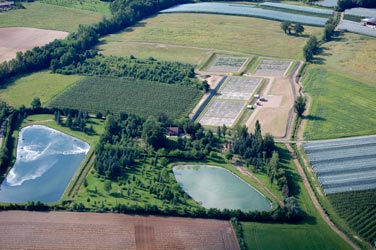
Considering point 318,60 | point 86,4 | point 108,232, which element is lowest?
point 108,232

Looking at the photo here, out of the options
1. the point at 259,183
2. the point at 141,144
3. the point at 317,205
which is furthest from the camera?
the point at 141,144

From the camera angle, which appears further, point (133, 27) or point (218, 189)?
point (133, 27)

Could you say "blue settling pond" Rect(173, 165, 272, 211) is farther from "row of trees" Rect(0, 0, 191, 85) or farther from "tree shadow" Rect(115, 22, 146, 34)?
"tree shadow" Rect(115, 22, 146, 34)

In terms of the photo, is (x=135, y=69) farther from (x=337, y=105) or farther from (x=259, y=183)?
(x=259, y=183)

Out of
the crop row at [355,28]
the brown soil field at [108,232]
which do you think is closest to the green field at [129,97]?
the brown soil field at [108,232]

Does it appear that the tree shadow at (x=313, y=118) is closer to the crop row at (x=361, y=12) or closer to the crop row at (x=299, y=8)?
the crop row at (x=361, y=12)

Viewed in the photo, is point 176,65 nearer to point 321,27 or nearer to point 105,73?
point 105,73

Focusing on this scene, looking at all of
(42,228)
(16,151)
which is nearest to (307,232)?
(42,228)

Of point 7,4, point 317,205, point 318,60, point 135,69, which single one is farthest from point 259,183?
point 7,4
